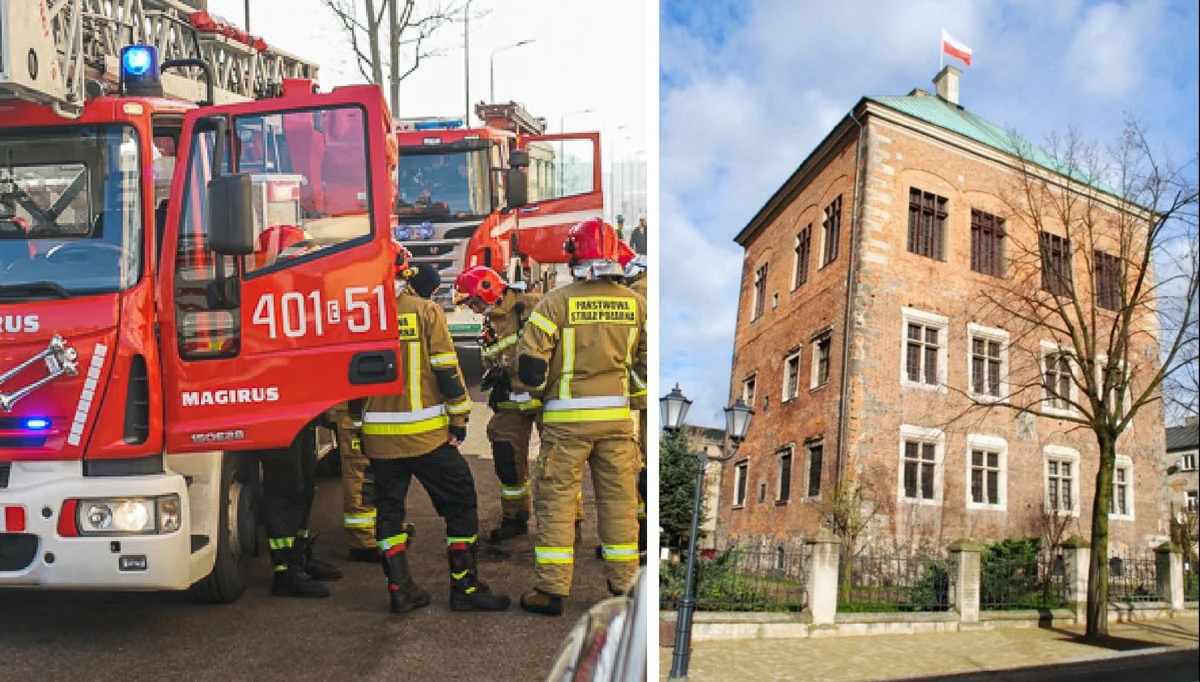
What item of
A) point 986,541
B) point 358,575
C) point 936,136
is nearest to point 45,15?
point 358,575

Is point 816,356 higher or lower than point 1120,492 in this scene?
higher

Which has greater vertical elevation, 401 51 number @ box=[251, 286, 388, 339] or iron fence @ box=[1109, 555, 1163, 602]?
401 51 number @ box=[251, 286, 388, 339]

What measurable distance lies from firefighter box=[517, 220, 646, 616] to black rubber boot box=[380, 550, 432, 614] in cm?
42

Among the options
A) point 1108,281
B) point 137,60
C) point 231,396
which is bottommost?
point 231,396

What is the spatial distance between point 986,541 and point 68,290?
4.22 meters

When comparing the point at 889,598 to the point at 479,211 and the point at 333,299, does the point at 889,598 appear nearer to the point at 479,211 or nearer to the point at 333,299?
the point at 479,211

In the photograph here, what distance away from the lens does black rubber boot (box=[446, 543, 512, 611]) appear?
301 cm

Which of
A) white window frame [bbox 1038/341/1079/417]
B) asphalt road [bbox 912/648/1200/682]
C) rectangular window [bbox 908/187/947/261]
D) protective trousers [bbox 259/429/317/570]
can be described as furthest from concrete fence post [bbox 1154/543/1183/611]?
protective trousers [bbox 259/429/317/570]

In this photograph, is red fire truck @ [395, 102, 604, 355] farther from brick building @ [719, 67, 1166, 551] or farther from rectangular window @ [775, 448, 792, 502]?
rectangular window @ [775, 448, 792, 502]

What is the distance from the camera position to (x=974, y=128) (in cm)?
481

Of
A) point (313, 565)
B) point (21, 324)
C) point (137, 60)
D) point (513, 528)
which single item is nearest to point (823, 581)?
point (513, 528)

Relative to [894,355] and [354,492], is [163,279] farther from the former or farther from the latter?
[894,355]

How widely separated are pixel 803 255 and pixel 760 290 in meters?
0.30

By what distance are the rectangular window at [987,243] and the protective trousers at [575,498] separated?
2.56 m
